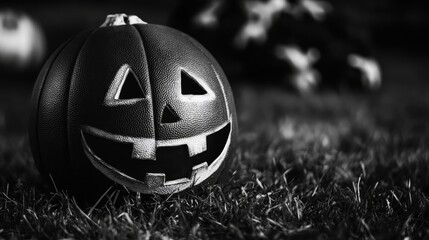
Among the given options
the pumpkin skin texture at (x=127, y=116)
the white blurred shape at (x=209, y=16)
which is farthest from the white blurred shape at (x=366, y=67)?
the pumpkin skin texture at (x=127, y=116)

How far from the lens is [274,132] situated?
336 cm

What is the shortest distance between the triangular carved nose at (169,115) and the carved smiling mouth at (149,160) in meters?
0.09

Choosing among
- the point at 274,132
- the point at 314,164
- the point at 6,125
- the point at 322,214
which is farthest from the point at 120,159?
the point at 6,125

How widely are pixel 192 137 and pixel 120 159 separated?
264mm

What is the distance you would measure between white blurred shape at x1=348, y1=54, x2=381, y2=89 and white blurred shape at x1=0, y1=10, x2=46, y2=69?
3.26 metres

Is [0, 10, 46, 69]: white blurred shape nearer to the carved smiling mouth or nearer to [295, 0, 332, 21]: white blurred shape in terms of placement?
[295, 0, 332, 21]: white blurred shape

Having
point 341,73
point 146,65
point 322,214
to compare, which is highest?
point 146,65

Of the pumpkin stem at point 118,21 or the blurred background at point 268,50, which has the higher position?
the pumpkin stem at point 118,21

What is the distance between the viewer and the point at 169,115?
1.97 m

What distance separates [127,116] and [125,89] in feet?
0.54

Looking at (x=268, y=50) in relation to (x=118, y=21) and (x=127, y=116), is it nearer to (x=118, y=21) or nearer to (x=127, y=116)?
(x=118, y=21)

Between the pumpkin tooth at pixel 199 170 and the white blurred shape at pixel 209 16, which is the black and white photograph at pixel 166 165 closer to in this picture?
the pumpkin tooth at pixel 199 170

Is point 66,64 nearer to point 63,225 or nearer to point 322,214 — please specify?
point 63,225

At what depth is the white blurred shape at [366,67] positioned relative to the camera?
193 inches
